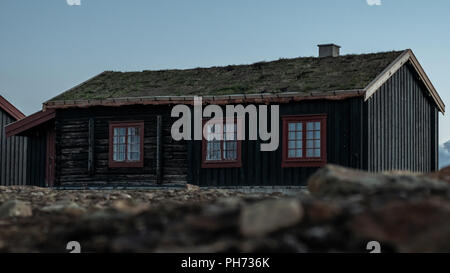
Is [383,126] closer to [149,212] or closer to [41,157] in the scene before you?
[41,157]

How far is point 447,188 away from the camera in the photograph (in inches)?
287

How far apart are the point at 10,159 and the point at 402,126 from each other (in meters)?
16.1

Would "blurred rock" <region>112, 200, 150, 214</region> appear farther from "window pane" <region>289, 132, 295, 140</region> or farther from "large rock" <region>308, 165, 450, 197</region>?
"window pane" <region>289, 132, 295, 140</region>

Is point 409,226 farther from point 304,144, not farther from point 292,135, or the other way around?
point 292,135

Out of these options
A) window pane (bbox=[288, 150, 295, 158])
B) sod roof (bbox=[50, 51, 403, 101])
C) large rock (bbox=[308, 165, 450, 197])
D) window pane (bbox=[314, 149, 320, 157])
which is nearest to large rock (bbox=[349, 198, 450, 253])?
large rock (bbox=[308, 165, 450, 197])

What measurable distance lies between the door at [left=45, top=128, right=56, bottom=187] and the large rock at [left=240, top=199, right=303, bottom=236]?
20.7 meters

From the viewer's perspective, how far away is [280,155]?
20.5m

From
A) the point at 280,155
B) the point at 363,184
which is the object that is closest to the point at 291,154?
the point at 280,155

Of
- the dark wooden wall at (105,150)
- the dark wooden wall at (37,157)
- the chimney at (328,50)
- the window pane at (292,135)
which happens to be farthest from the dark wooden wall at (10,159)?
the window pane at (292,135)

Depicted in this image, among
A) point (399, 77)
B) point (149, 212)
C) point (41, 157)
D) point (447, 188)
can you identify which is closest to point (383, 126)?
point (399, 77)

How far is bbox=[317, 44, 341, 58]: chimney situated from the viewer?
2428 centimetres

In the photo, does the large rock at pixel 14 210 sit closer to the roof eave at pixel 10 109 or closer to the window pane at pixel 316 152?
the window pane at pixel 316 152

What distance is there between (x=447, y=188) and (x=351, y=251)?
2.23 meters
